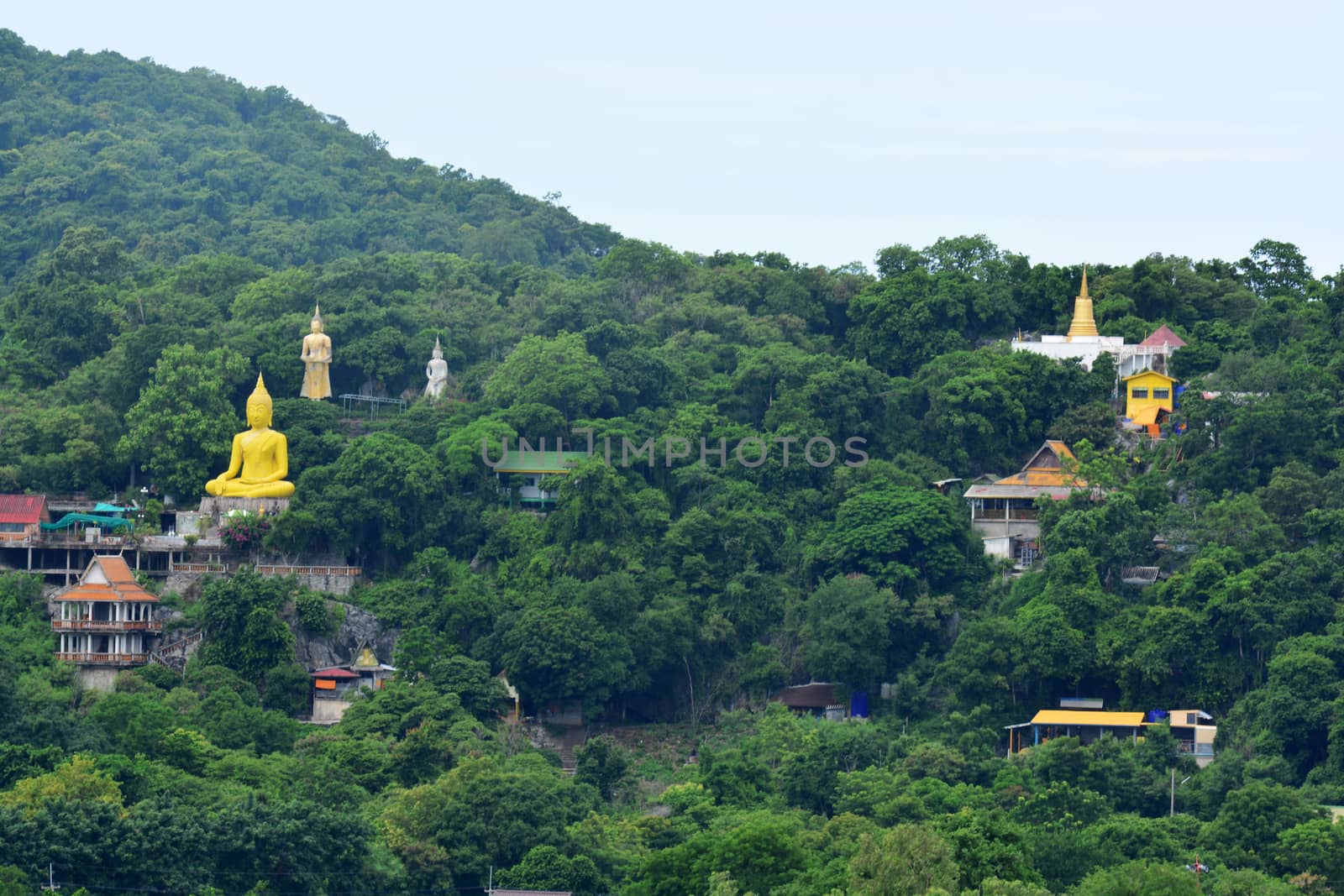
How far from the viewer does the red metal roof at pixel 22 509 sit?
54438 millimetres

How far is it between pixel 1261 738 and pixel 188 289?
30459 millimetres

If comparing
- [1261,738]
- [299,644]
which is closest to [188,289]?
[299,644]

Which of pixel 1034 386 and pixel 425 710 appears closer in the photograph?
pixel 425 710

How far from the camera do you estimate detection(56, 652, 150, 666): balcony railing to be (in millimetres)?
51406

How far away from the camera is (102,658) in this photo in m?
51.5

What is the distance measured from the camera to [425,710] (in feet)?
161

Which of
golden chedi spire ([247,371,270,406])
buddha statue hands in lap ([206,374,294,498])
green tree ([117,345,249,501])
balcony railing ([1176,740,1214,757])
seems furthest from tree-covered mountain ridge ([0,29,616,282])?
balcony railing ([1176,740,1214,757])

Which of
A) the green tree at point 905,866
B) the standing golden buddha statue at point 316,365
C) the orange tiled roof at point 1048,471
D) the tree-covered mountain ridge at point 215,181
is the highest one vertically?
the tree-covered mountain ridge at point 215,181

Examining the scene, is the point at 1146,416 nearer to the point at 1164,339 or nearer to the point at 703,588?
the point at 1164,339

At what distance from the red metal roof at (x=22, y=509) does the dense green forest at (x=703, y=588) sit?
1334mm

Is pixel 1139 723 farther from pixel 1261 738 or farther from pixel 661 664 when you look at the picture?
pixel 661 664

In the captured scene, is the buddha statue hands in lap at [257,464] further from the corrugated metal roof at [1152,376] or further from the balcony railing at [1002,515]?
the corrugated metal roof at [1152,376]

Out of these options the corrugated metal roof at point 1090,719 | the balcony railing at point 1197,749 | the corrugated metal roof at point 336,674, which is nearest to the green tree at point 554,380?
the corrugated metal roof at point 336,674

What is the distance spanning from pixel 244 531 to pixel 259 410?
322cm
